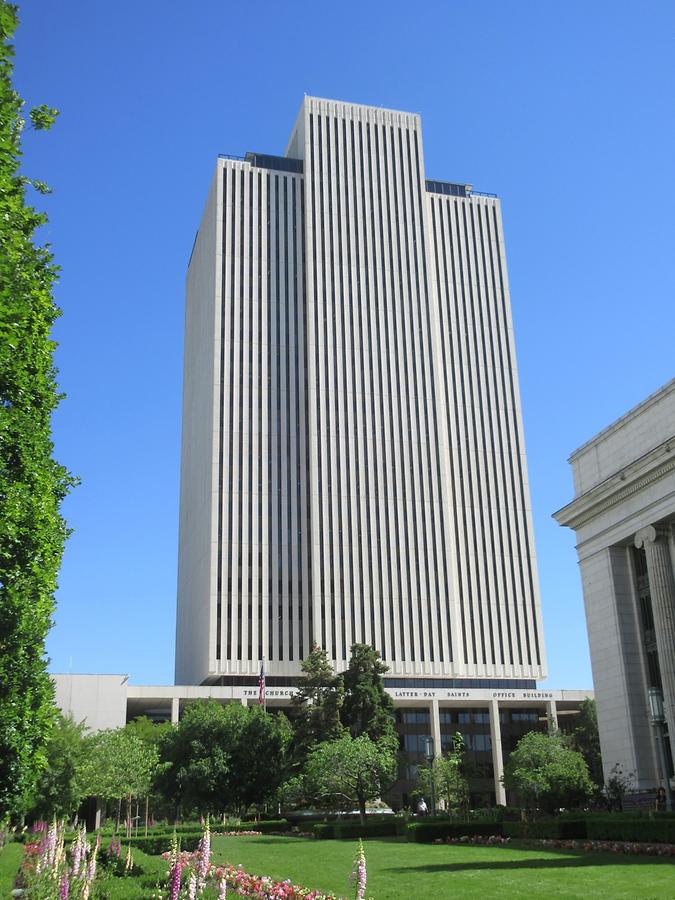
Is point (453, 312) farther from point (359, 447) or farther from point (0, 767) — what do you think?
point (0, 767)

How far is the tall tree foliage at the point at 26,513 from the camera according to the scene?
68.8 ft

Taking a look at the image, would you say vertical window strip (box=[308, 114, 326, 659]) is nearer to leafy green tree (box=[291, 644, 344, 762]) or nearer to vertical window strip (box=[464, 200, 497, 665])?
leafy green tree (box=[291, 644, 344, 762])

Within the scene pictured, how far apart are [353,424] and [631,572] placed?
5088 centimetres

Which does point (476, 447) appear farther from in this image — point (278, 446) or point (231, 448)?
point (231, 448)

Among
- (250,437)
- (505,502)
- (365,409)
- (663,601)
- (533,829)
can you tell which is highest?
(365,409)

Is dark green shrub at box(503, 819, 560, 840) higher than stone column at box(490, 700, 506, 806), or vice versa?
stone column at box(490, 700, 506, 806)

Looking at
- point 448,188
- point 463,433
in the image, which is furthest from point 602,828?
point 448,188

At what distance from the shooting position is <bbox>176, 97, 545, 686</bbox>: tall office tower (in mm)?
89062

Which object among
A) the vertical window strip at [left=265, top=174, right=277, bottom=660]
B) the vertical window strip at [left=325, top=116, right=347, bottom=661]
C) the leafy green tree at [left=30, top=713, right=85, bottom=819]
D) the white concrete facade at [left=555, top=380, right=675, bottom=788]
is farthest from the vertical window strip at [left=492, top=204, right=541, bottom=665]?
the leafy green tree at [left=30, top=713, right=85, bottom=819]

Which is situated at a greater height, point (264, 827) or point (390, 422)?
point (390, 422)

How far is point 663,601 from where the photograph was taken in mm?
43031

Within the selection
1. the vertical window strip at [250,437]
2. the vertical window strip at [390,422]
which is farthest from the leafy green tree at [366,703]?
the vertical window strip at [390,422]

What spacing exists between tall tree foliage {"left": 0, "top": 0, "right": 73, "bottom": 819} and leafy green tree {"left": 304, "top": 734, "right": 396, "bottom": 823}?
25008 mm

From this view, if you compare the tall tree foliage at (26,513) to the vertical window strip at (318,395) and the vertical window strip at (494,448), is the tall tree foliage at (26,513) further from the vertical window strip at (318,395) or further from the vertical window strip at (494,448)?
the vertical window strip at (494,448)
